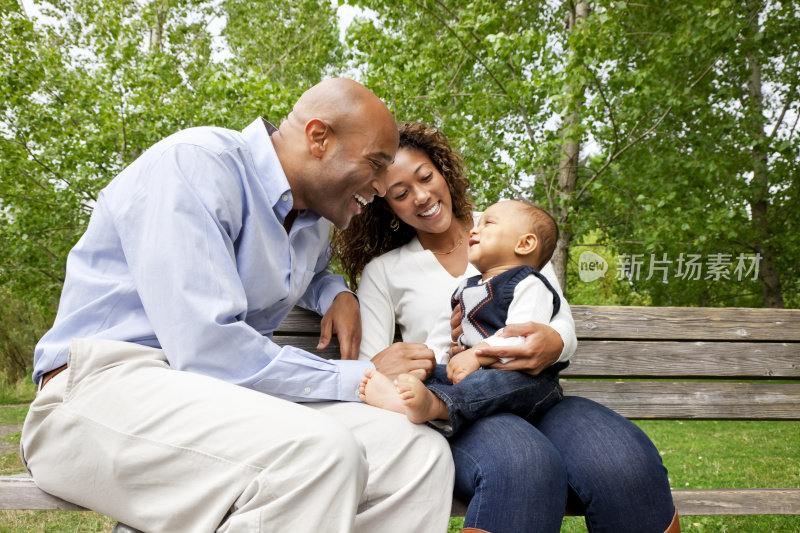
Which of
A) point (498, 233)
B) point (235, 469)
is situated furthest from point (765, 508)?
point (235, 469)

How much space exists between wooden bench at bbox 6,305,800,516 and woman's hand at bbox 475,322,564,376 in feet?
2.97

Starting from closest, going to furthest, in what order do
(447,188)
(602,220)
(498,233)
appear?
1. (498,233)
2. (447,188)
3. (602,220)

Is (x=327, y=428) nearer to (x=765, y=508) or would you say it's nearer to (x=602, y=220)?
(x=765, y=508)

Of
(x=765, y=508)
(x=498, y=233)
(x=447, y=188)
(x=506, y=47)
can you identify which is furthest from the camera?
(x=506, y=47)

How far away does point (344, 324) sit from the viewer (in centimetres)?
250

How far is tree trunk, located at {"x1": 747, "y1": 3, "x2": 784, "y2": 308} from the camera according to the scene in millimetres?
10562

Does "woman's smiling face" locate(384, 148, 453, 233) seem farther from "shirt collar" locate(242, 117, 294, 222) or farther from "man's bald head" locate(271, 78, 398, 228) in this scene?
"shirt collar" locate(242, 117, 294, 222)

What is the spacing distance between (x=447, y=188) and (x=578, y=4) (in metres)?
5.97

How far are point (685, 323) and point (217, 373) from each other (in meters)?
2.16

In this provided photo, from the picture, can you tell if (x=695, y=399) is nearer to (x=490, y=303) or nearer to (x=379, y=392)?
(x=490, y=303)

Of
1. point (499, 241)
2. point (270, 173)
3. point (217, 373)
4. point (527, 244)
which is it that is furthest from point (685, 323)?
point (217, 373)

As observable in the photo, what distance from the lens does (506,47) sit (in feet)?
20.4

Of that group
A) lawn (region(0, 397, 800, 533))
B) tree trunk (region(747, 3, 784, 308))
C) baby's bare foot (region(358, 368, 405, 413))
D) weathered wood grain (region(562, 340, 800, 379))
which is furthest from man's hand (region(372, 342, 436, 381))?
tree trunk (region(747, 3, 784, 308))

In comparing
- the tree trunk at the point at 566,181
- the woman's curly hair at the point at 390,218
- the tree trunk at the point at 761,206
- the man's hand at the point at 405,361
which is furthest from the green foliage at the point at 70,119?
the tree trunk at the point at 761,206
